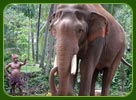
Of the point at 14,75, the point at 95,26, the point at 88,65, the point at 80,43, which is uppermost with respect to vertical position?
the point at 95,26

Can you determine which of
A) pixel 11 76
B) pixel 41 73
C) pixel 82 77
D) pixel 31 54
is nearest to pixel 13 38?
pixel 31 54

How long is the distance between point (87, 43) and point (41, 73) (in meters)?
3.04

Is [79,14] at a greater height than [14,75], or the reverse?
[79,14]

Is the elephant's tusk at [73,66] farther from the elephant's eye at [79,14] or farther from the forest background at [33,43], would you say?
the forest background at [33,43]

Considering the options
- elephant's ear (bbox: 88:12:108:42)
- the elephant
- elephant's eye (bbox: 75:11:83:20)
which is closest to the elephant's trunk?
the elephant

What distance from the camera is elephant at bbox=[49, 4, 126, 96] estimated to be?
9.80 feet

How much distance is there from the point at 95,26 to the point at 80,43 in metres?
0.23

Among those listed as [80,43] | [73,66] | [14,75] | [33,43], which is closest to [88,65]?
[80,43]

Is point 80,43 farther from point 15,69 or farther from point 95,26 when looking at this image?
point 15,69

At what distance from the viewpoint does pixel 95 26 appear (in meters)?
3.35

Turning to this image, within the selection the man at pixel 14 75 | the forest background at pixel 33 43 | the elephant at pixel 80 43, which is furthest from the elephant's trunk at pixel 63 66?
the forest background at pixel 33 43

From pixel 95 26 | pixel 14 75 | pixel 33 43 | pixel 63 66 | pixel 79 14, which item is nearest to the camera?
pixel 63 66

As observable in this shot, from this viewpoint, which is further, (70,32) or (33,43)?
(33,43)

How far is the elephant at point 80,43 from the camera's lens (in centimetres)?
299
